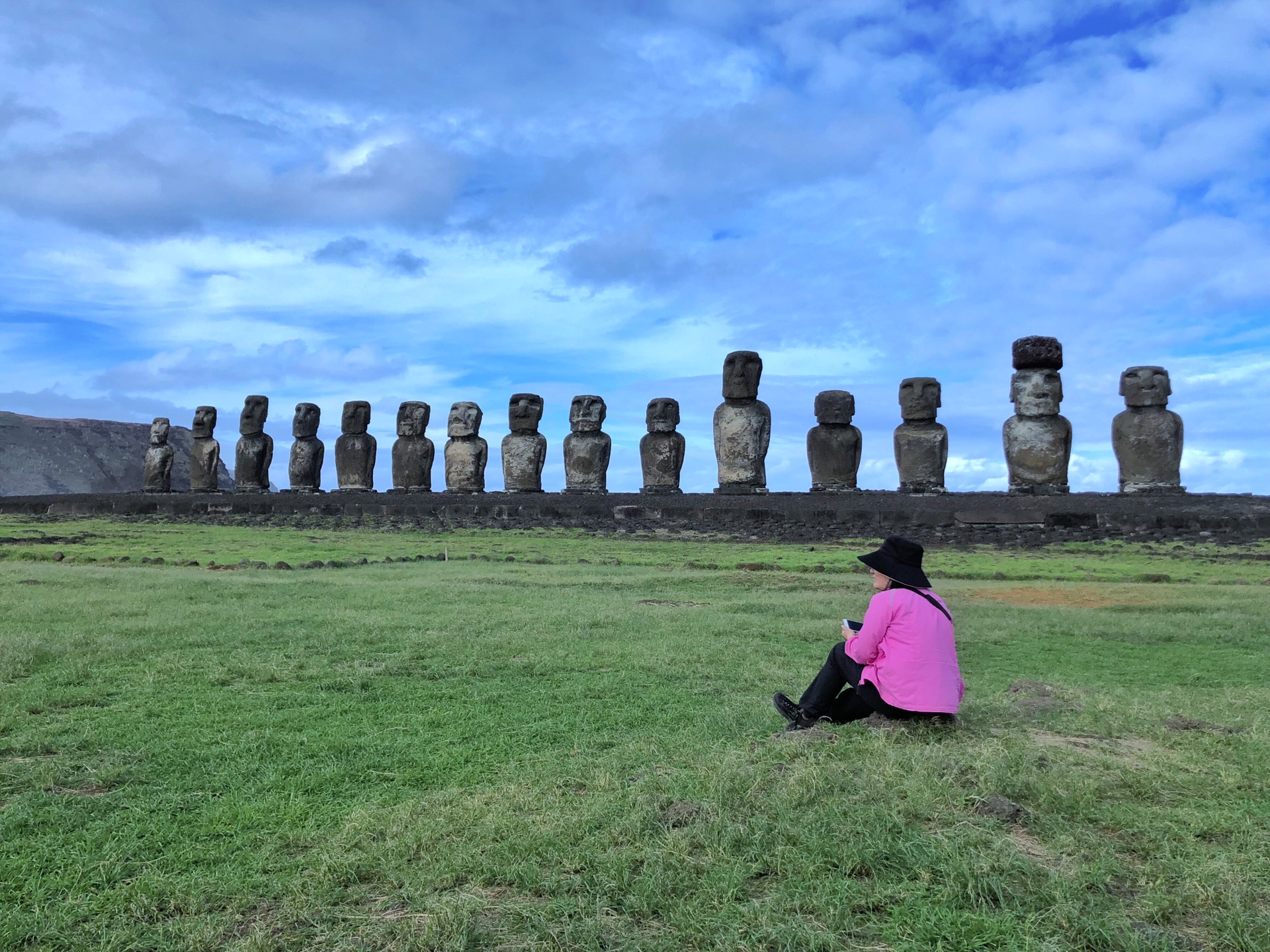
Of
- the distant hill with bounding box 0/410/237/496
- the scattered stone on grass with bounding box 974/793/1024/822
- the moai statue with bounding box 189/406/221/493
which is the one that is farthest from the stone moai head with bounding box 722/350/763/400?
the distant hill with bounding box 0/410/237/496

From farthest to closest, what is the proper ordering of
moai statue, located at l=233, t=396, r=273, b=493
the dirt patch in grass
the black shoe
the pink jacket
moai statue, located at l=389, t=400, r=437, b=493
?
moai statue, located at l=233, t=396, r=273, b=493, moai statue, located at l=389, t=400, r=437, b=493, the dirt patch in grass, the black shoe, the pink jacket

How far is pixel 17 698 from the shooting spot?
4832mm

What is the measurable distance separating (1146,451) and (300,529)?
16393 millimetres

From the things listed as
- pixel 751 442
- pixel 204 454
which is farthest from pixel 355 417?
pixel 751 442

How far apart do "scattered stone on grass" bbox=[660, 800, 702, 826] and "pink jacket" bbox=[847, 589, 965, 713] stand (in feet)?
4.20

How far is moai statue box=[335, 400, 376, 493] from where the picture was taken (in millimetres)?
24703

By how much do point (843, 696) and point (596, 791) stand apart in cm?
143

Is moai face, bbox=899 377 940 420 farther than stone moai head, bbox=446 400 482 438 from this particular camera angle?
No

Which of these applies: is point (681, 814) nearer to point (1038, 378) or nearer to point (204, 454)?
point (1038, 378)

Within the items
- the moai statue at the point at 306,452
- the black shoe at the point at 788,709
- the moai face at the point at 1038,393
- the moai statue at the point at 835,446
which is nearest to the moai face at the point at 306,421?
the moai statue at the point at 306,452

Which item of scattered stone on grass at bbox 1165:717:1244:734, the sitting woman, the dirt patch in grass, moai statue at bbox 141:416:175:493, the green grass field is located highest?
moai statue at bbox 141:416:175:493

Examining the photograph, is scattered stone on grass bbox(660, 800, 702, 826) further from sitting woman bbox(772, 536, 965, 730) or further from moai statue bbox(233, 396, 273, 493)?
moai statue bbox(233, 396, 273, 493)

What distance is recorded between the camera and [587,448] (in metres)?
21.9

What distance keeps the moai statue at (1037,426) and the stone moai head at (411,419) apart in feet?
41.2
